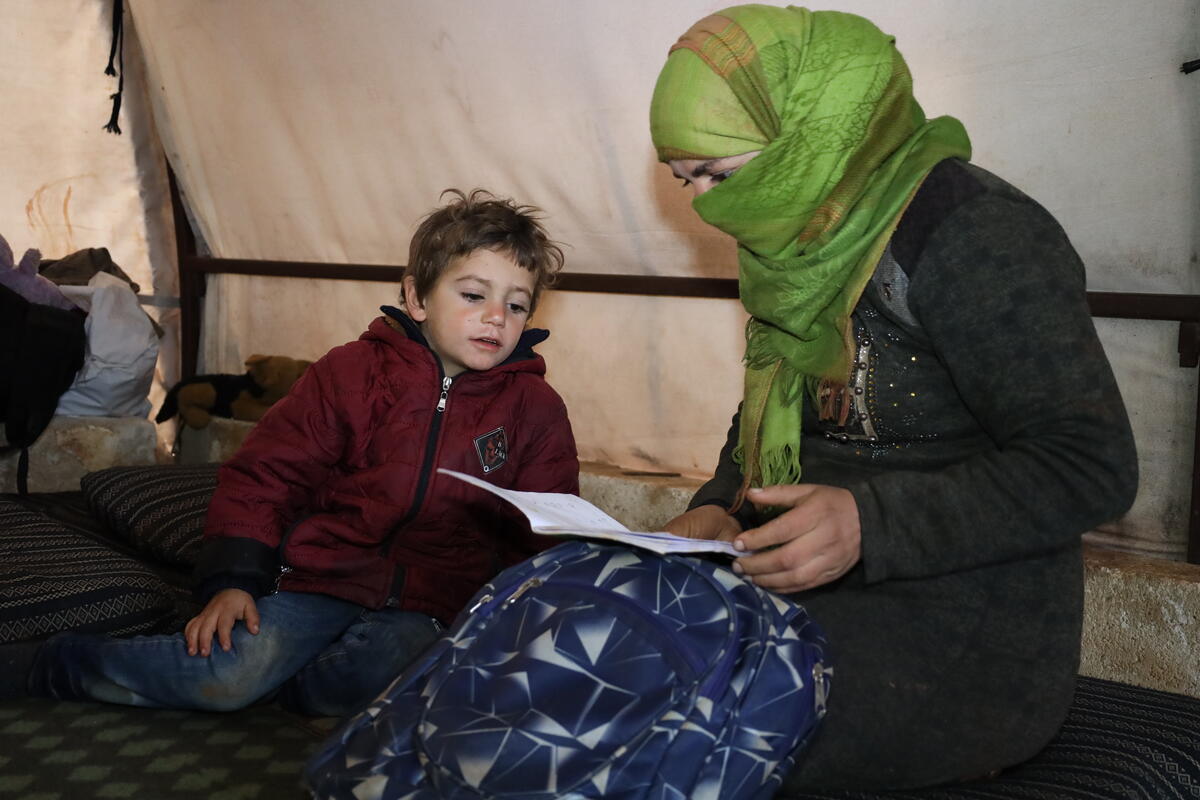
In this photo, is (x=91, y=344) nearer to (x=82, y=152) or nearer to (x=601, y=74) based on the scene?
(x=82, y=152)

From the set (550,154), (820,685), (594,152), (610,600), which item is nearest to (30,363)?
(550,154)

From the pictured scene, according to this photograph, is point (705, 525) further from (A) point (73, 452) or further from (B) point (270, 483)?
(A) point (73, 452)

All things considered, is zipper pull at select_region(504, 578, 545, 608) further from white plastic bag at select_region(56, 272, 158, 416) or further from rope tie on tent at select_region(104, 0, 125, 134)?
rope tie on tent at select_region(104, 0, 125, 134)

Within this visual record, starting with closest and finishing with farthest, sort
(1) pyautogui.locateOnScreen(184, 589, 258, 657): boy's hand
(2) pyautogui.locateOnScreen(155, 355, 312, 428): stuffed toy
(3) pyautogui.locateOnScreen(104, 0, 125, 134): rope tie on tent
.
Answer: (1) pyautogui.locateOnScreen(184, 589, 258, 657): boy's hand < (2) pyautogui.locateOnScreen(155, 355, 312, 428): stuffed toy < (3) pyautogui.locateOnScreen(104, 0, 125, 134): rope tie on tent

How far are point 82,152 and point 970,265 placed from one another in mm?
3796

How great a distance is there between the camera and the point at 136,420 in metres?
3.78

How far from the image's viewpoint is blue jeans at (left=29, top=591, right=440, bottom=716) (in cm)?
192

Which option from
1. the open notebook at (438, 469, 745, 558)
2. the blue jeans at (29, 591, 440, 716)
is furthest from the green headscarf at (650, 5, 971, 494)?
the blue jeans at (29, 591, 440, 716)

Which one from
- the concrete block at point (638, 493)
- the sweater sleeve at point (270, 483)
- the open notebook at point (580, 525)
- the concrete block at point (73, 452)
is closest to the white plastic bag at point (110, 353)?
the concrete block at point (73, 452)

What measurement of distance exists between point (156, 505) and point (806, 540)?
2084 mm

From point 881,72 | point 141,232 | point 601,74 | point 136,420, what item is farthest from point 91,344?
point 881,72

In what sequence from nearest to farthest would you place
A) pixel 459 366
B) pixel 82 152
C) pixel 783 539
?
pixel 783 539 < pixel 459 366 < pixel 82 152

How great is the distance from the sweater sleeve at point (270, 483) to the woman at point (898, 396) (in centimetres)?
83

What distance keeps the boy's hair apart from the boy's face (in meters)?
0.02
